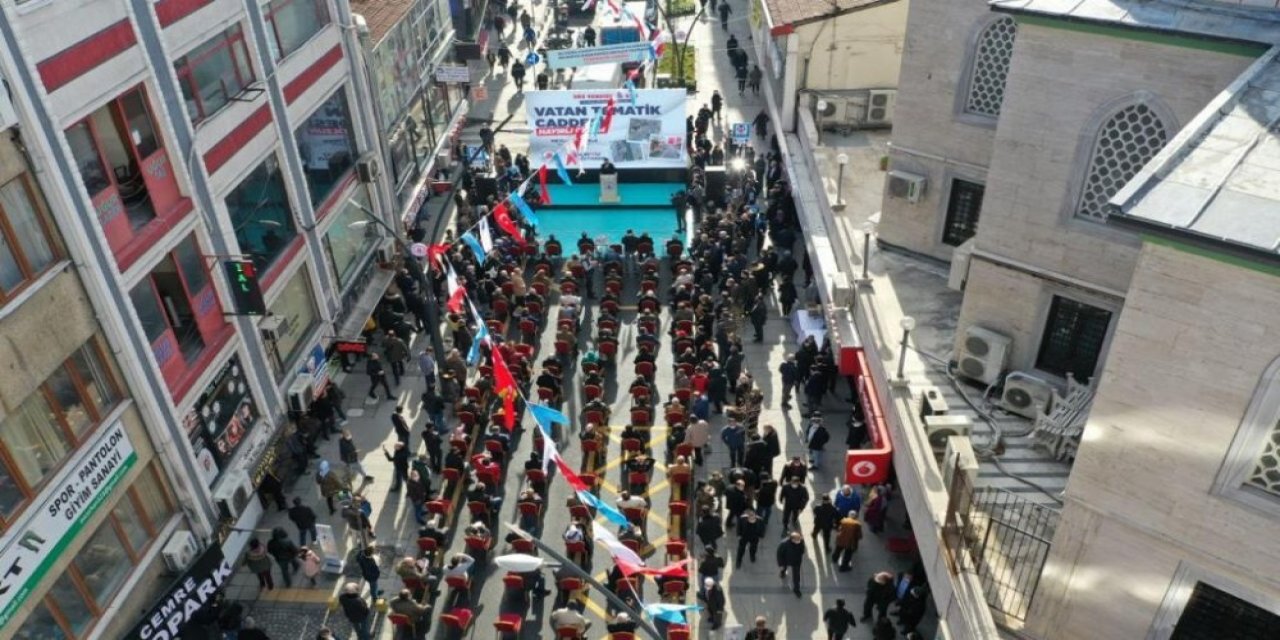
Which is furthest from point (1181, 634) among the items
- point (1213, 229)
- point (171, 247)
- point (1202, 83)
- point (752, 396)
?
point (171, 247)

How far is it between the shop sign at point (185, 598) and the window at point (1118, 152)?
15432 millimetres

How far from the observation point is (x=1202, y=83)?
1213cm

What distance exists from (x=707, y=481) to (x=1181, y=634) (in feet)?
29.1

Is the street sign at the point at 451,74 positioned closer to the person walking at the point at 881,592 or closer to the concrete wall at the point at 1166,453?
the person walking at the point at 881,592

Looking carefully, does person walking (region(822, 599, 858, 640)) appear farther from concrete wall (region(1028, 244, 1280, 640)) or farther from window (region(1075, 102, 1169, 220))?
window (region(1075, 102, 1169, 220))

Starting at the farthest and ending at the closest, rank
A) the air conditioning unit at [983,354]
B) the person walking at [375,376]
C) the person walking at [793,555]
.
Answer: the person walking at [375,376], the air conditioning unit at [983,354], the person walking at [793,555]

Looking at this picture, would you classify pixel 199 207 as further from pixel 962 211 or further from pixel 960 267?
pixel 962 211

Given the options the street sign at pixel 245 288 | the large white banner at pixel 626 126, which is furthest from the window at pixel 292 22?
the large white banner at pixel 626 126

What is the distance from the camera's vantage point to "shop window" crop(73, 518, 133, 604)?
13.5 m

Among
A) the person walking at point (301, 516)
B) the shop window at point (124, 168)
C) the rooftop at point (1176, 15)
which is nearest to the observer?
the rooftop at point (1176, 15)

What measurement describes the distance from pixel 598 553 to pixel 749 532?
10.1 feet

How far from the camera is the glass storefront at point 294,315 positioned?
64.0ft

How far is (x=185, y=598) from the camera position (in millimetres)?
15133

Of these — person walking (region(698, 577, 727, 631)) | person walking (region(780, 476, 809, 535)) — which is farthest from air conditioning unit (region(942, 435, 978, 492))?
person walking (region(698, 577, 727, 631))
